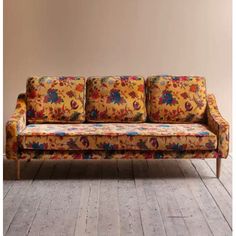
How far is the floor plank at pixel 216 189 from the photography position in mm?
3017

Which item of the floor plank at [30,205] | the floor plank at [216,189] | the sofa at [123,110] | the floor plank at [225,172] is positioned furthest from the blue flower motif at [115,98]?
the floor plank at [225,172]

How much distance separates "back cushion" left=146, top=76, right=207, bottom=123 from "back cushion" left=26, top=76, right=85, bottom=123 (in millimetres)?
659

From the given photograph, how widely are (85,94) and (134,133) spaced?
0.80 meters

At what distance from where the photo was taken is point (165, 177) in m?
3.92

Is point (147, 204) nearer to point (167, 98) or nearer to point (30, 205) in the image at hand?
point (30, 205)

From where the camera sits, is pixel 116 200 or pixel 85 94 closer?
pixel 116 200

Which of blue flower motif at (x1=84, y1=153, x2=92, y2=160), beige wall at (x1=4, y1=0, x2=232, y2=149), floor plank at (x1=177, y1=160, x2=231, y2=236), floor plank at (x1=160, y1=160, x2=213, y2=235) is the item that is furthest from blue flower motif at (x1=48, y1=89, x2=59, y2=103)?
floor plank at (x1=177, y1=160, x2=231, y2=236)

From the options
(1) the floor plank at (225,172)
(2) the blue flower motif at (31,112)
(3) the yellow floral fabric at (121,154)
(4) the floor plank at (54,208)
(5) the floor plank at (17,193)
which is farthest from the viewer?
(2) the blue flower motif at (31,112)

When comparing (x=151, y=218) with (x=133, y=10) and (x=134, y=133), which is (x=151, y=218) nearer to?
(x=134, y=133)

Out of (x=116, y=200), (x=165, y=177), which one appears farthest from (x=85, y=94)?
(x=116, y=200)

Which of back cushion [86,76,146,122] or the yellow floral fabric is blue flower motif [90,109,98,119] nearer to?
back cushion [86,76,146,122]

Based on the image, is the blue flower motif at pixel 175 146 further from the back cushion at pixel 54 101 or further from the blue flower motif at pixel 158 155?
the back cushion at pixel 54 101

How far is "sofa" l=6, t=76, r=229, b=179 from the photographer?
380 cm

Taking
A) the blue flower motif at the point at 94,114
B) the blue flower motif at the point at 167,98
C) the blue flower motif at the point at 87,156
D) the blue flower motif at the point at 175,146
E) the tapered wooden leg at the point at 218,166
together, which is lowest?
the tapered wooden leg at the point at 218,166
